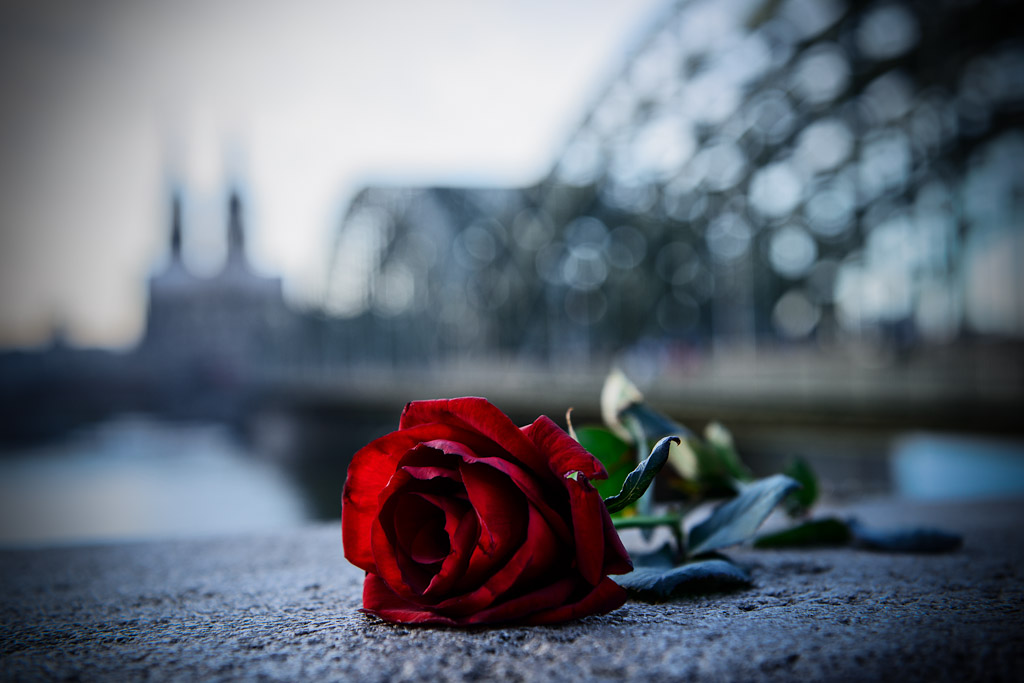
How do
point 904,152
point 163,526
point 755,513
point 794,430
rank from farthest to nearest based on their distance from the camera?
point 904,152
point 794,430
point 163,526
point 755,513

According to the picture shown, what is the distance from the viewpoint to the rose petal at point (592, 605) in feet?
2.36

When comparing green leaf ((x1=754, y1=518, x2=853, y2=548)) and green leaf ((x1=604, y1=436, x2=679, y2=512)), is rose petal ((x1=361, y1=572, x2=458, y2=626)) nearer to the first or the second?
green leaf ((x1=604, y1=436, x2=679, y2=512))

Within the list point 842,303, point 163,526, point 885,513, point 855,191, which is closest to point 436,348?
point 842,303

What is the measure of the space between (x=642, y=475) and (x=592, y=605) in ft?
0.45

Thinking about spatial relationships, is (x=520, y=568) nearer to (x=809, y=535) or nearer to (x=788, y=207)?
(x=809, y=535)

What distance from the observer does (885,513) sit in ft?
6.07

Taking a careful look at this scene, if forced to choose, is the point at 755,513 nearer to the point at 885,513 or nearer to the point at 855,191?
the point at 885,513

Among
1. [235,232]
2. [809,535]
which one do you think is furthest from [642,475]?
[235,232]

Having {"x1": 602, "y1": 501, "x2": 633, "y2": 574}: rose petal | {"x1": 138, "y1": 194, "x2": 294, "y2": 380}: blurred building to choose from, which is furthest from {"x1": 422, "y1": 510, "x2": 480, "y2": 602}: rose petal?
{"x1": 138, "y1": 194, "x2": 294, "y2": 380}: blurred building

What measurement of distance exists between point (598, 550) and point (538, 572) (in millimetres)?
66

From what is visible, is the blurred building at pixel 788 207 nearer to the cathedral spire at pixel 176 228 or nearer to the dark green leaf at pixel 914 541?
the dark green leaf at pixel 914 541

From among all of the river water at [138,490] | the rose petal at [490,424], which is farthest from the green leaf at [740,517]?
the river water at [138,490]

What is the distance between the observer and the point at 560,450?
748mm

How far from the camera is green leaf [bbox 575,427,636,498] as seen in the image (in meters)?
1.02
